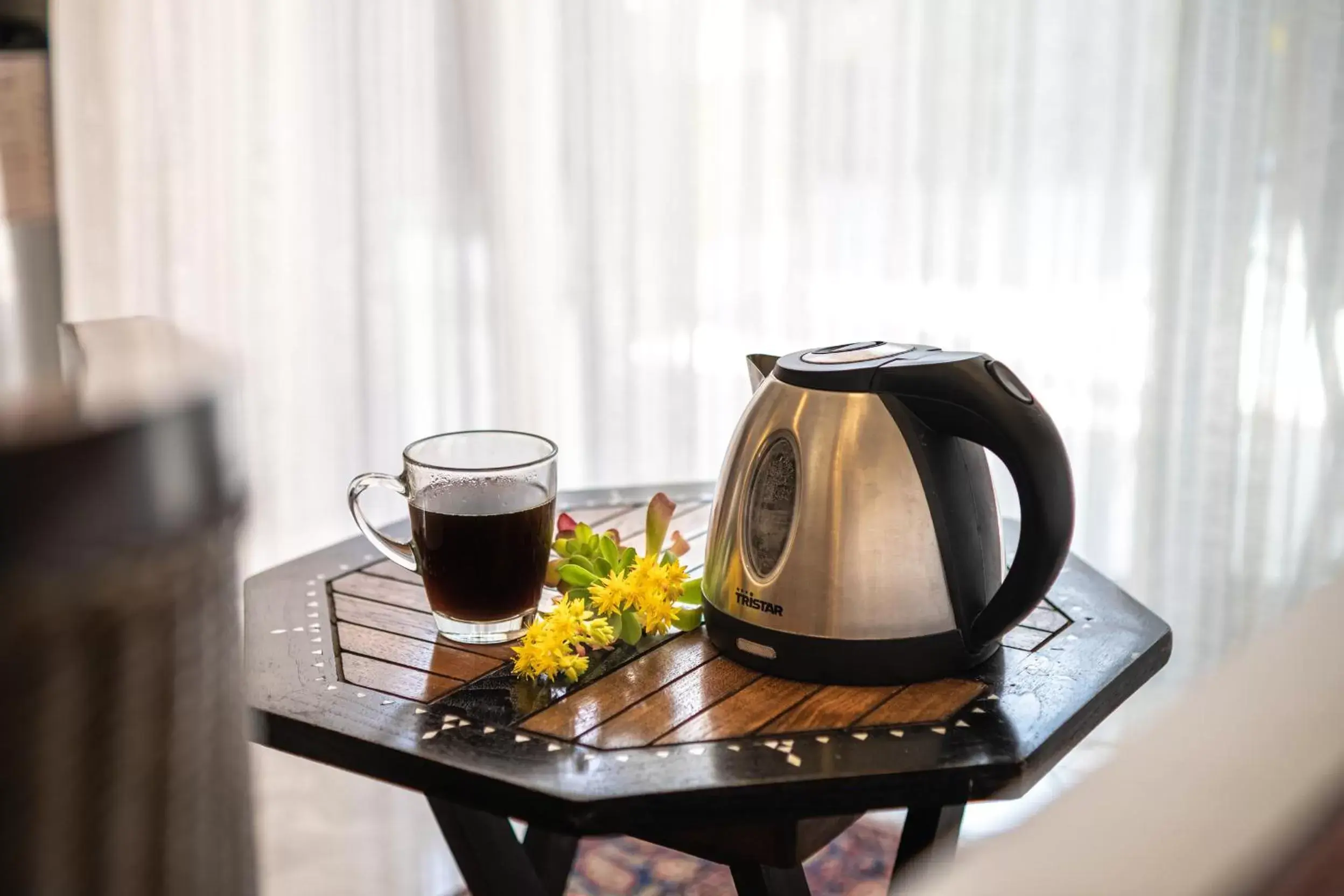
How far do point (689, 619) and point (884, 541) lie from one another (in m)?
0.20

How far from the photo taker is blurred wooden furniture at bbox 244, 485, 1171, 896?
0.81 meters

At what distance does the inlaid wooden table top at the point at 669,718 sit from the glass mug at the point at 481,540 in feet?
0.10

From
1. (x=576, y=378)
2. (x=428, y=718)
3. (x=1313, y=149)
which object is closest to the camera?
(x=428, y=718)

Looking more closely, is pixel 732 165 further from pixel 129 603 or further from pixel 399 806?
pixel 129 603

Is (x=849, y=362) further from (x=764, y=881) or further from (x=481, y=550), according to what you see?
(x=764, y=881)

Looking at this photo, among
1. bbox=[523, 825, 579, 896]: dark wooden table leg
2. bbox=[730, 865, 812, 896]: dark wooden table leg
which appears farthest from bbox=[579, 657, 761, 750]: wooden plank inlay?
bbox=[523, 825, 579, 896]: dark wooden table leg

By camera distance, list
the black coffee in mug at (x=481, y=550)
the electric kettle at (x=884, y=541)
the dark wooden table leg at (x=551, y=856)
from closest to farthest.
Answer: the electric kettle at (x=884, y=541) < the black coffee in mug at (x=481, y=550) < the dark wooden table leg at (x=551, y=856)

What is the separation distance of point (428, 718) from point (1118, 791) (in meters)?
0.76

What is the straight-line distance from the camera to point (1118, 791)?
0.63ft

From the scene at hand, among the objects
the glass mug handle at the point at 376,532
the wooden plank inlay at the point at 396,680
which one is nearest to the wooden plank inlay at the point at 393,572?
the glass mug handle at the point at 376,532

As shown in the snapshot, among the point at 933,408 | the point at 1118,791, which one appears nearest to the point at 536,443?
the point at 933,408

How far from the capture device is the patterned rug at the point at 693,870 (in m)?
2.14

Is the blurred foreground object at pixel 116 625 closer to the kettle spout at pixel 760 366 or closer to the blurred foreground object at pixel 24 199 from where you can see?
the blurred foreground object at pixel 24 199

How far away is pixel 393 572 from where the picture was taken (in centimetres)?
125
